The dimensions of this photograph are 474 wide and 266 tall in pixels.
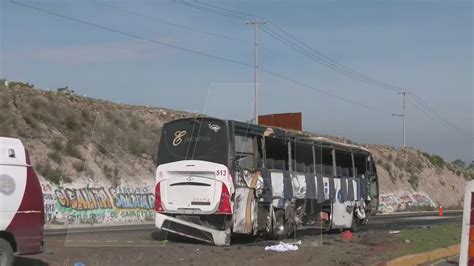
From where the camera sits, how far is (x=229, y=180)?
16094 mm

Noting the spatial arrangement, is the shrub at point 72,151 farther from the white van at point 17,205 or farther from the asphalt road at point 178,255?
the white van at point 17,205

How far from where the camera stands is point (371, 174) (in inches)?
1053

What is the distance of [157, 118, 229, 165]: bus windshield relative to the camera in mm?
16312

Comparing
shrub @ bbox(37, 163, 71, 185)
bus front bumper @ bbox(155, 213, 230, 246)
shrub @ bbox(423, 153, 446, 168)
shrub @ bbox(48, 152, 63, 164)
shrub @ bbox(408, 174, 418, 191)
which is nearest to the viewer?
bus front bumper @ bbox(155, 213, 230, 246)

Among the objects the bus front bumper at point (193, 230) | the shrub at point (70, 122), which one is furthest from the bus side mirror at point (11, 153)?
the shrub at point (70, 122)

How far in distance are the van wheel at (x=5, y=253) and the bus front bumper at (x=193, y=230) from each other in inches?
258

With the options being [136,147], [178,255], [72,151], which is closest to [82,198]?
[72,151]

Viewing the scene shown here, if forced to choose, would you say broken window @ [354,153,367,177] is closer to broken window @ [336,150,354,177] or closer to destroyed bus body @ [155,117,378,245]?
broken window @ [336,150,354,177]

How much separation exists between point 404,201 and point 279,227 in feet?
178

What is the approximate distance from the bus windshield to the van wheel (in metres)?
6.82

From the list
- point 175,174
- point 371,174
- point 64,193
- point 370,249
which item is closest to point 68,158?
point 64,193

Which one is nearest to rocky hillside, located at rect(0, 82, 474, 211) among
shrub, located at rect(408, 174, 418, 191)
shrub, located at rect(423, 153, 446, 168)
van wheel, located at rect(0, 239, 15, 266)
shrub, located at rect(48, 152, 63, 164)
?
shrub, located at rect(48, 152, 63, 164)

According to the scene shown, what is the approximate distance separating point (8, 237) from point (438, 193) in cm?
7719

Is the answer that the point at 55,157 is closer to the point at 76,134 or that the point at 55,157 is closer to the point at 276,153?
the point at 76,134
